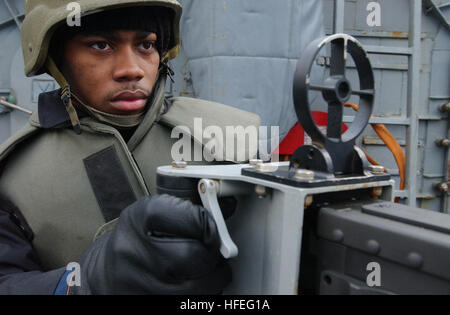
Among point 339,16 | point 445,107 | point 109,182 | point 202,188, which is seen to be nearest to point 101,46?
point 109,182

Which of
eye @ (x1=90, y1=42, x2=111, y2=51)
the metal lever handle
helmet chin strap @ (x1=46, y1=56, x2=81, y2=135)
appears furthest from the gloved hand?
eye @ (x1=90, y1=42, x2=111, y2=51)

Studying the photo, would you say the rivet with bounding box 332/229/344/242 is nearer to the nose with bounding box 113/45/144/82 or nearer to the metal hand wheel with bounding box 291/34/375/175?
the metal hand wheel with bounding box 291/34/375/175

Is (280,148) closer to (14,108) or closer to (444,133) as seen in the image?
(444,133)

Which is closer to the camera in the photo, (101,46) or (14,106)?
(101,46)

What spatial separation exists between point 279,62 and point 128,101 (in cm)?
156

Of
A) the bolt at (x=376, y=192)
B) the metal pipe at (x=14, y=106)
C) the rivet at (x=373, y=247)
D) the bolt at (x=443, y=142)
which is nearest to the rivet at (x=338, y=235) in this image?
the rivet at (x=373, y=247)

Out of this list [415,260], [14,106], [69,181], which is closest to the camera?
[415,260]

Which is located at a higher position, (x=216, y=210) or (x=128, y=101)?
(x=128, y=101)

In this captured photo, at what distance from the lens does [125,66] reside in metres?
1.15

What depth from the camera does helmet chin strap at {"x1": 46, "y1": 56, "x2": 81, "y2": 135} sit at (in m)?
1.15

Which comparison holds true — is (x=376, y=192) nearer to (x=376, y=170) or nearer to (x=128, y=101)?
(x=376, y=170)

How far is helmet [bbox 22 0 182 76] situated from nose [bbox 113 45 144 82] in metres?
0.14

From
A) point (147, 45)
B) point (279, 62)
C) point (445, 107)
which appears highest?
point (279, 62)
